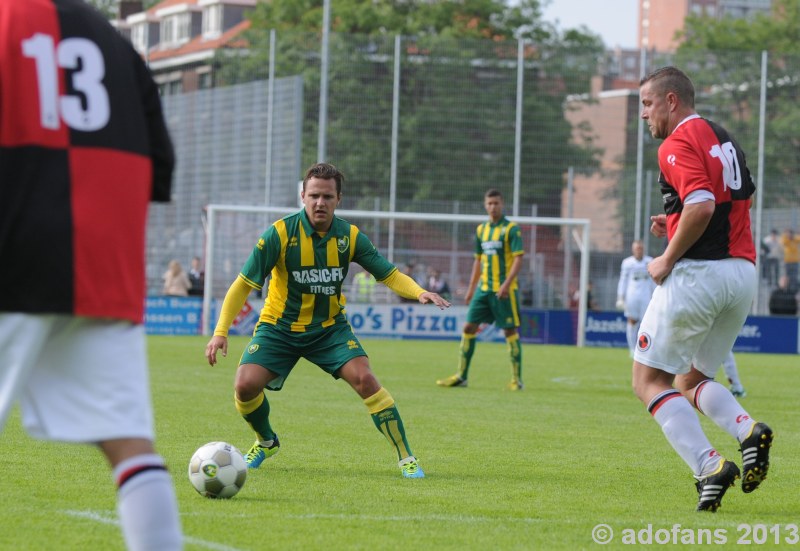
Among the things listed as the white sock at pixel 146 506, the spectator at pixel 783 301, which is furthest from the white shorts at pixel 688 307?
the spectator at pixel 783 301

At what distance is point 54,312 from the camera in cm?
362

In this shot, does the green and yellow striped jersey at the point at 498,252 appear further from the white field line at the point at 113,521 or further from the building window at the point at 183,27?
the building window at the point at 183,27

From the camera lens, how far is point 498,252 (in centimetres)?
1572

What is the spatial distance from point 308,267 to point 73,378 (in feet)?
14.1

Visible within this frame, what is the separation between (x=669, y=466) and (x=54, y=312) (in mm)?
5649

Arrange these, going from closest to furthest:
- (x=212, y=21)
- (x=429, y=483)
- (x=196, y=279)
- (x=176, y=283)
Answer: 1. (x=429, y=483)
2. (x=176, y=283)
3. (x=196, y=279)
4. (x=212, y=21)

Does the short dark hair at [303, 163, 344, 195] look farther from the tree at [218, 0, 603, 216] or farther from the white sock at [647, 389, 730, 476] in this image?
the tree at [218, 0, 603, 216]

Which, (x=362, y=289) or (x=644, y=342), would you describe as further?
(x=362, y=289)

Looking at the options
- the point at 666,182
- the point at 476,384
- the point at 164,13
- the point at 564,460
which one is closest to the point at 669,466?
the point at 564,460

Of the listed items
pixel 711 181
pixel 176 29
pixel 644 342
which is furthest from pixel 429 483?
pixel 176 29

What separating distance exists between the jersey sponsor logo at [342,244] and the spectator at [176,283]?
20574 millimetres

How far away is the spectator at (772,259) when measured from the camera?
1153 inches

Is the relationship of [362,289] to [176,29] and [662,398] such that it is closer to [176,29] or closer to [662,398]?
[662,398]

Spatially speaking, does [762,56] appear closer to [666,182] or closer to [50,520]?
[666,182]
